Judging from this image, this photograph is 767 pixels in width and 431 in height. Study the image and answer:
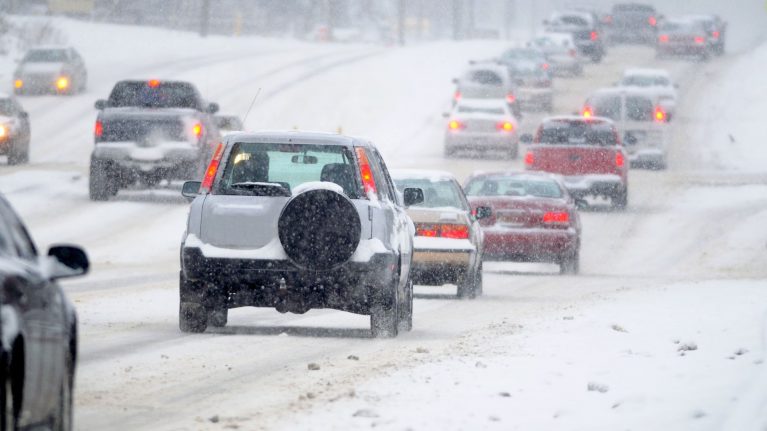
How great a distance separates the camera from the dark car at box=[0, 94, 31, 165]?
1465 inches

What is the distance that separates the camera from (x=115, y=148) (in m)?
29.7

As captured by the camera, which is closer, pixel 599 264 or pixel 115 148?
pixel 599 264

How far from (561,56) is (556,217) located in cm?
4309

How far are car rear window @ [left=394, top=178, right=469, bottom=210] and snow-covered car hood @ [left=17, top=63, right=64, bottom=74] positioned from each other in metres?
34.3

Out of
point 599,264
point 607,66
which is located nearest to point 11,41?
point 607,66

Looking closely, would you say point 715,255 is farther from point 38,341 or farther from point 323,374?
point 38,341

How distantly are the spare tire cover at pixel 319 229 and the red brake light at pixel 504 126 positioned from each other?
28.5m

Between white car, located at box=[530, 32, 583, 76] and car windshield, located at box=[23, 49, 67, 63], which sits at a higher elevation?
car windshield, located at box=[23, 49, 67, 63]

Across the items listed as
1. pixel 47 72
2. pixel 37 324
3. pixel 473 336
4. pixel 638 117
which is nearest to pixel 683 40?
pixel 47 72

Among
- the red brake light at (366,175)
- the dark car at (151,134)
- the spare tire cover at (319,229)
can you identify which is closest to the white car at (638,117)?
the dark car at (151,134)

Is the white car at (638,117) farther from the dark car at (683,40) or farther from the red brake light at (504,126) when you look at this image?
the dark car at (683,40)

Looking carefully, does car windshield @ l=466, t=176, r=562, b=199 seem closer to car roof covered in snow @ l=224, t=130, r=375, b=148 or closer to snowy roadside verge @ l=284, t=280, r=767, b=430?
snowy roadside verge @ l=284, t=280, r=767, b=430

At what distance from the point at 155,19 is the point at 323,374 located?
9797 cm

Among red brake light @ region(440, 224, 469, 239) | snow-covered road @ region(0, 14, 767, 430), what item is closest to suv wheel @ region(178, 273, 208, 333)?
snow-covered road @ region(0, 14, 767, 430)
